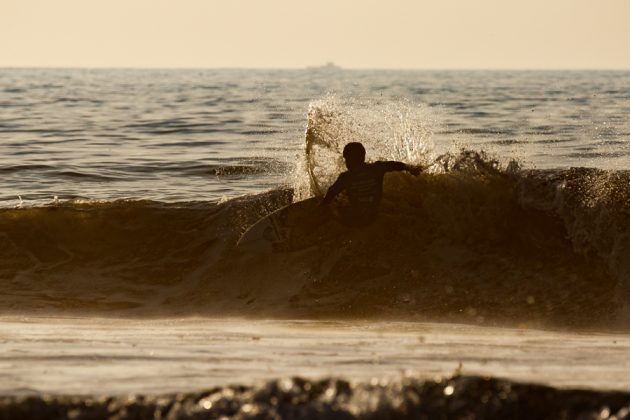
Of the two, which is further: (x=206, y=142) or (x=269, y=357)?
(x=206, y=142)

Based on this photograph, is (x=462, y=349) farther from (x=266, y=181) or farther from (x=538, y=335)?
(x=266, y=181)

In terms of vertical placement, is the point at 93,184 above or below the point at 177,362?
below

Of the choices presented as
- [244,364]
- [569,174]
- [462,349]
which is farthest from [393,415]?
[569,174]

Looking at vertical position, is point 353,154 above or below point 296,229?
above

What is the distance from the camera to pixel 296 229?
10.7 meters

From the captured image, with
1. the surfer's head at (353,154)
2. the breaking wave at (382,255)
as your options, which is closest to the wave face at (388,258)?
the breaking wave at (382,255)

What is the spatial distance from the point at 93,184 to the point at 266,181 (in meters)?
2.97

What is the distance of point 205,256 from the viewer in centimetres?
1098

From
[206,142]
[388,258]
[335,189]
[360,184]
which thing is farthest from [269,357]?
[206,142]

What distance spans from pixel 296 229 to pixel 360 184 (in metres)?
1.04

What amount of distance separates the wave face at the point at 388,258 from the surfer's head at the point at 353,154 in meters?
1.02

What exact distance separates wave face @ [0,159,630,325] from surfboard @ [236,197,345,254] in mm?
133

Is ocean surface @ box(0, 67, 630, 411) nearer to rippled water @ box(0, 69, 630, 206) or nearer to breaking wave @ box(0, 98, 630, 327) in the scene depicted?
breaking wave @ box(0, 98, 630, 327)

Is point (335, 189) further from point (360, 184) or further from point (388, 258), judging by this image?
point (388, 258)
